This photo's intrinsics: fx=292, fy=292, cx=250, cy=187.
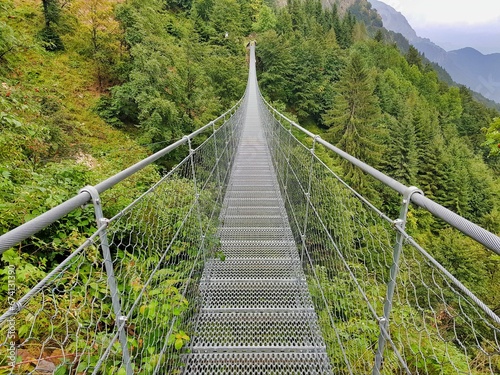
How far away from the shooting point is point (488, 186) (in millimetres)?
29281

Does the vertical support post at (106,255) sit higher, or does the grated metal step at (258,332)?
the vertical support post at (106,255)

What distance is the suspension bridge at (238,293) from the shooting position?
3.16ft

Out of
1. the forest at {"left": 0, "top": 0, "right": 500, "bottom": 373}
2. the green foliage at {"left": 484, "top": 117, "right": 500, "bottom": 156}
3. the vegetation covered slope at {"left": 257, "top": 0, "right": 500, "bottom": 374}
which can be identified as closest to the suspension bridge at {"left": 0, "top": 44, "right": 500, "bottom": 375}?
the vegetation covered slope at {"left": 257, "top": 0, "right": 500, "bottom": 374}

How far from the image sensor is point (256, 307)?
2193 mm

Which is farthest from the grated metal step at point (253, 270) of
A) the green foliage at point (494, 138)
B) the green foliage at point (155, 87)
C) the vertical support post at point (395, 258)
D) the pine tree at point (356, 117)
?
the pine tree at point (356, 117)

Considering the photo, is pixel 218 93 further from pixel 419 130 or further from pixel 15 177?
pixel 419 130

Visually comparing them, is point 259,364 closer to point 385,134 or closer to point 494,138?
A: point 494,138

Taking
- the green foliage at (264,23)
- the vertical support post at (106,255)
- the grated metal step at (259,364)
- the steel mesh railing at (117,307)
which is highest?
the green foliage at (264,23)

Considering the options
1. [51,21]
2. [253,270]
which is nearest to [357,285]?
[253,270]

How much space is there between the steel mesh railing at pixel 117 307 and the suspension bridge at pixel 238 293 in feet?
0.04

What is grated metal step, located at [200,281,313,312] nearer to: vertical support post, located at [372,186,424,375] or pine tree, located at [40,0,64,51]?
vertical support post, located at [372,186,424,375]

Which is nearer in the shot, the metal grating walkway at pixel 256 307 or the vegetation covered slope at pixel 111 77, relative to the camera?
the metal grating walkway at pixel 256 307

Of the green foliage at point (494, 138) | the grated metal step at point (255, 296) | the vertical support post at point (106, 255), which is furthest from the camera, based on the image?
the green foliage at point (494, 138)

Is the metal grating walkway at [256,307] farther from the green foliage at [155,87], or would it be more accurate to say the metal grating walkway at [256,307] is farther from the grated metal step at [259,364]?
the green foliage at [155,87]
